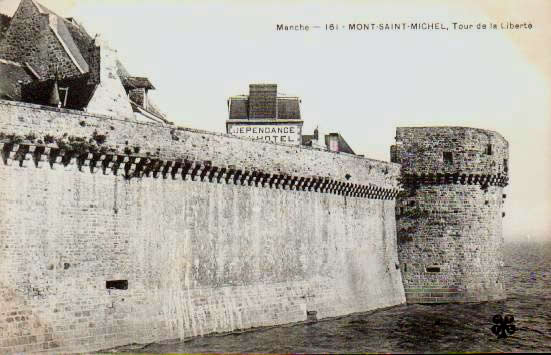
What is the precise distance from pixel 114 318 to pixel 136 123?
16.2ft

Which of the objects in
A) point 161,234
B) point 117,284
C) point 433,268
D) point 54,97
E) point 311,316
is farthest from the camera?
point 433,268

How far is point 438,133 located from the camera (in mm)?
27109

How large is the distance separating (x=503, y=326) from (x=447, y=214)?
6.04 metres

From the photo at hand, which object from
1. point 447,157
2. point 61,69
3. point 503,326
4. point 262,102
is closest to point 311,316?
point 503,326

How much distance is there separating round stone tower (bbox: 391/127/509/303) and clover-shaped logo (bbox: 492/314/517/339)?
11.5 ft

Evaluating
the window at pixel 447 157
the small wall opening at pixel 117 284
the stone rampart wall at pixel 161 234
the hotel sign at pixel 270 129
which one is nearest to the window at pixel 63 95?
the stone rampart wall at pixel 161 234

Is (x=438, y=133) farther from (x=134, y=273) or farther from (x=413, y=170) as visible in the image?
(x=134, y=273)

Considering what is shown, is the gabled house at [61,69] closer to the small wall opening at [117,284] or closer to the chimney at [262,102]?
the small wall opening at [117,284]

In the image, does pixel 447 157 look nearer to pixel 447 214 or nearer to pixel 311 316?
pixel 447 214

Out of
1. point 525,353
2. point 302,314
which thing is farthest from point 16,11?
point 525,353

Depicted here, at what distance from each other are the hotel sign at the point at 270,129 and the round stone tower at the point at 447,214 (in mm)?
16533

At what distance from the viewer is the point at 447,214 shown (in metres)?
26.8

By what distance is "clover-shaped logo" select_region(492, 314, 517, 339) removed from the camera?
21109 millimetres

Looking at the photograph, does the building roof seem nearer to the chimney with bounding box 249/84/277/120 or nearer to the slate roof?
the slate roof
